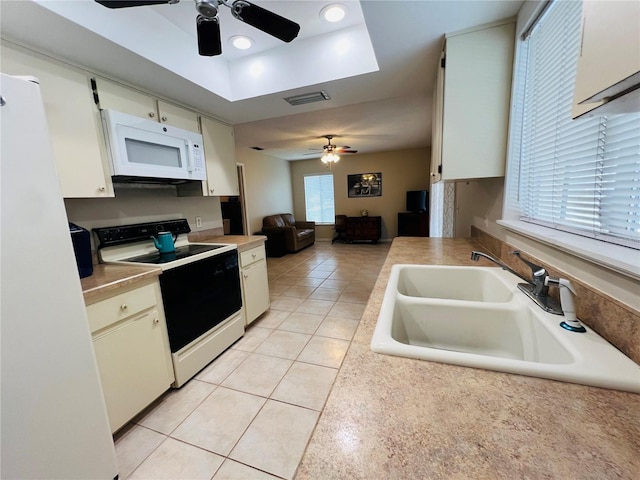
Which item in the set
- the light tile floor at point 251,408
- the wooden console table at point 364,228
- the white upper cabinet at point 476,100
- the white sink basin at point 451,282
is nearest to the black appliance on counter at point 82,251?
the light tile floor at point 251,408

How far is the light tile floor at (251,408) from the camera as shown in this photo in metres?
1.27

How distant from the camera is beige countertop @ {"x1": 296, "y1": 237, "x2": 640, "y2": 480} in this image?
1.33ft

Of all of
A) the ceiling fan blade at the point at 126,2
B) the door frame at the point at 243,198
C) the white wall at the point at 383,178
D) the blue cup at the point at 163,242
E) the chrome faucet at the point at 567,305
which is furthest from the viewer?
the white wall at the point at 383,178

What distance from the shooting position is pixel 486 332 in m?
0.99

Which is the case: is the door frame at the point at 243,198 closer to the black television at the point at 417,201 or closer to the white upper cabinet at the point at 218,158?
the white upper cabinet at the point at 218,158

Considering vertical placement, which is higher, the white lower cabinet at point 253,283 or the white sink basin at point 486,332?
the white sink basin at point 486,332

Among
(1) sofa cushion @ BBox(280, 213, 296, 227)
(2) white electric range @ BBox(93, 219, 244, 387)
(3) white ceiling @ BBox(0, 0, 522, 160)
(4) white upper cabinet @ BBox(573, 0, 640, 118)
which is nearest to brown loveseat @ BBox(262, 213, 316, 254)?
(1) sofa cushion @ BBox(280, 213, 296, 227)

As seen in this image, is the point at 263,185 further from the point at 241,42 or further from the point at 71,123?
the point at 71,123

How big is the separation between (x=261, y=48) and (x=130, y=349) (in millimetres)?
2333

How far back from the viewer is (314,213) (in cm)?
752

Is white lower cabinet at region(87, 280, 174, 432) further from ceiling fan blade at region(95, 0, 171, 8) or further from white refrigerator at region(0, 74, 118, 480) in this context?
ceiling fan blade at region(95, 0, 171, 8)

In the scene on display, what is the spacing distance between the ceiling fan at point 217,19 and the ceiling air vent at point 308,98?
851 mm

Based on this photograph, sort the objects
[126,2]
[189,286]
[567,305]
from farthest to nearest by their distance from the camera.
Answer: [189,286] → [126,2] → [567,305]

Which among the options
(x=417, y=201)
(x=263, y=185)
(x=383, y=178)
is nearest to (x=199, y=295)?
(x=263, y=185)
